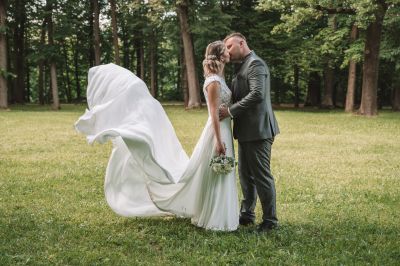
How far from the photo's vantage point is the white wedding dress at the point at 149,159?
6719 mm

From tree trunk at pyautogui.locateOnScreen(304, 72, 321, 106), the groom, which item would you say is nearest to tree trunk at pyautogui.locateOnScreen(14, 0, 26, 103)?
tree trunk at pyautogui.locateOnScreen(304, 72, 321, 106)

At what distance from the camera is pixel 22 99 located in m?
44.9

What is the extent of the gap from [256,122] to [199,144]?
2.88ft

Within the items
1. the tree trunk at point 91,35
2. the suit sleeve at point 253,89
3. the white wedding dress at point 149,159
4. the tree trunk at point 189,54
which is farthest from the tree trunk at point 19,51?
the suit sleeve at point 253,89

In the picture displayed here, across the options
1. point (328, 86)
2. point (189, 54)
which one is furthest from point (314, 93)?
point (189, 54)

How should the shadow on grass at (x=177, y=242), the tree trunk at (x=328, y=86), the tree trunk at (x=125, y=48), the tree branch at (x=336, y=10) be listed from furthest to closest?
1. the tree trunk at (x=125, y=48)
2. the tree trunk at (x=328, y=86)
3. the tree branch at (x=336, y=10)
4. the shadow on grass at (x=177, y=242)

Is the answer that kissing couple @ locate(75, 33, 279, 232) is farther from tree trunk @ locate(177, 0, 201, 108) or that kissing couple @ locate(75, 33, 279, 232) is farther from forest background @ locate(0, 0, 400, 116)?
tree trunk @ locate(177, 0, 201, 108)

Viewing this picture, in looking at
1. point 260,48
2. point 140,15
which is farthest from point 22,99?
point 260,48

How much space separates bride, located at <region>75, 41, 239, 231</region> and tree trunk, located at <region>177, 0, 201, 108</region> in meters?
27.4

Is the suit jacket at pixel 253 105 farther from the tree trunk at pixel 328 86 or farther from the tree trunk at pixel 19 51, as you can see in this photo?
the tree trunk at pixel 19 51

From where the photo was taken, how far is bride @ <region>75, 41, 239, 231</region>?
21.9ft

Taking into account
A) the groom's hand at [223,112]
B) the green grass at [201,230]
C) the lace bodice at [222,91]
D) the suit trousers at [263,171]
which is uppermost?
the lace bodice at [222,91]

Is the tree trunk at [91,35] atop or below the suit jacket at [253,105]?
atop

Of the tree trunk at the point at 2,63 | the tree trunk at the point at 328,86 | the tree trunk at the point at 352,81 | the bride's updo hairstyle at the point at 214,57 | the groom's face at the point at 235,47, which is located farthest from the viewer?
the tree trunk at the point at 328,86
